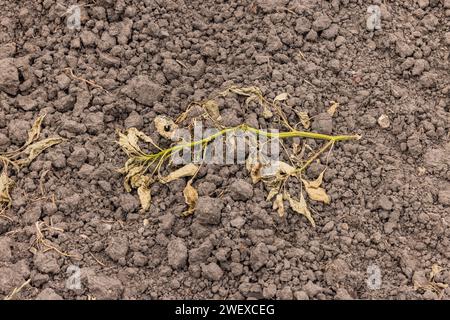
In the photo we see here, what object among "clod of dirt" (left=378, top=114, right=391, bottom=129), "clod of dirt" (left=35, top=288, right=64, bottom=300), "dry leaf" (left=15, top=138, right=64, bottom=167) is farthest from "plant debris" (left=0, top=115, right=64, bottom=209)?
"clod of dirt" (left=378, top=114, right=391, bottom=129)

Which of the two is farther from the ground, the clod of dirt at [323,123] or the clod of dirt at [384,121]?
the clod of dirt at [384,121]

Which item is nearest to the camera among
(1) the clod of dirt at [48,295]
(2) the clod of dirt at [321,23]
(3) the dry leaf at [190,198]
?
(1) the clod of dirt at [48,295]

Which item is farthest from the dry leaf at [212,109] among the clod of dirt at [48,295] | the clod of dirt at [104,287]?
the clod of dirt at [48,295]

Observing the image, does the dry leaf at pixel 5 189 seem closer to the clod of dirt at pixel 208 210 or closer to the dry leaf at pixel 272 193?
the clod of dirt at pixel 208 210

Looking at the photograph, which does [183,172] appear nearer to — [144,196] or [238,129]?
[144,196]

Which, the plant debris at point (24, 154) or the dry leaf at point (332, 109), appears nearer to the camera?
the plant debris at point (24, 154)

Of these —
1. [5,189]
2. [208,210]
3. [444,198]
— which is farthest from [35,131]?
[444,198]

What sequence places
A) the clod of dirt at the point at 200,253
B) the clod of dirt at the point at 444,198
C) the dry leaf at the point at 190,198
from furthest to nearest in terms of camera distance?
1. the clod of dirt at the point at 444,198
2. the dry leaf at the point at 190,198
3. the clod of dirt at the point at 200,253

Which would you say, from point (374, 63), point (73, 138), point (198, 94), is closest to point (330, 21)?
point (374, 63)
